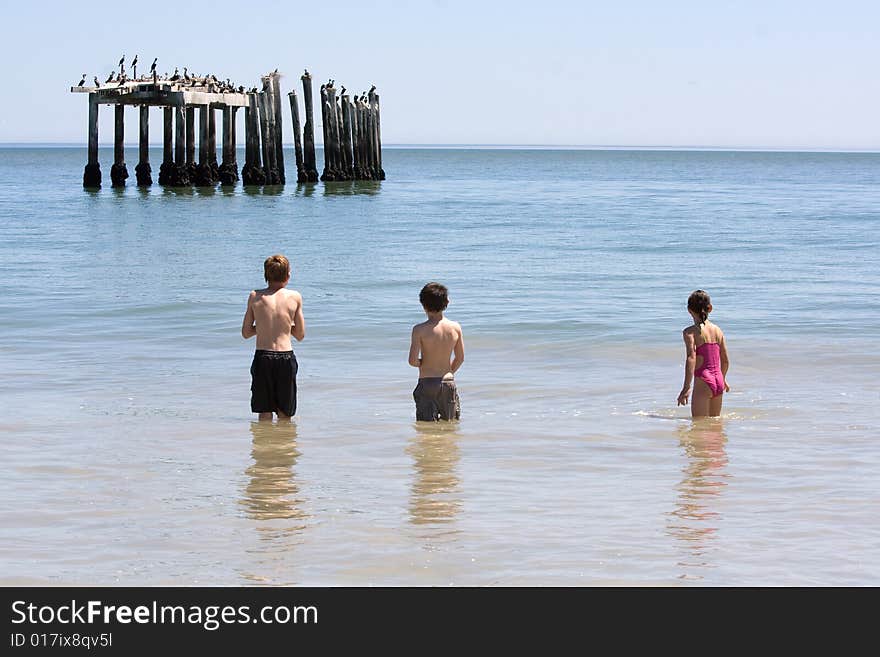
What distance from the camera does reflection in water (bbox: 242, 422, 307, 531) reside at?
22.1ft

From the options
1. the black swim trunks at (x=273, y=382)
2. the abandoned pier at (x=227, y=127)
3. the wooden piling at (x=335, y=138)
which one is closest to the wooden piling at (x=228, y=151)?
the abandoned pier at (x=227, y=127)

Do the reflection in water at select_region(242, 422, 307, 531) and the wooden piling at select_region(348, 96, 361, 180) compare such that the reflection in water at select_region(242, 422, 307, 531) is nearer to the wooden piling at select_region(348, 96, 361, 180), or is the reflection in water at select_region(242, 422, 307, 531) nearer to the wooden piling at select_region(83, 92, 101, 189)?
the wooden piling at select_region(83, 92, 101, 189)

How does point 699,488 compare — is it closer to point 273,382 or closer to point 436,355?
point 436,355

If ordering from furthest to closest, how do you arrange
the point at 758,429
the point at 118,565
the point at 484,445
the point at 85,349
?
1. the point at 85,349
2. the point at 758,429
3. the point at 484,445
4. the point at 118,565

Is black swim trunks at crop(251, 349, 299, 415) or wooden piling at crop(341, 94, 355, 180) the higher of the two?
wooden piling at crop(341, 94, 355, 180)

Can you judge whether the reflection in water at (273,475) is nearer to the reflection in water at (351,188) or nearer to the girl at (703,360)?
the girl at (703,360)

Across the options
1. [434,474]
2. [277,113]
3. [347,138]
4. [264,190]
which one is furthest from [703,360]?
[347,138]

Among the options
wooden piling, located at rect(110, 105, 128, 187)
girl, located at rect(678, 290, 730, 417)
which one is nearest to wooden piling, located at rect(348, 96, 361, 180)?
wooden piling, located at rect(110, 105, 128, 187)

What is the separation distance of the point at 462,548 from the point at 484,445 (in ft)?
8.28

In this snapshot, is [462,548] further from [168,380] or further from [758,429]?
[168,380]

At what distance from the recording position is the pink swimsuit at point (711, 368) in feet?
28.9

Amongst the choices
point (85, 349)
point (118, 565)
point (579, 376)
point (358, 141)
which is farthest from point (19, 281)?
point (358, 141)

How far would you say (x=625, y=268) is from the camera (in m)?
23.0

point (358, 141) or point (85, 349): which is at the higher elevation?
point (358, 141)
